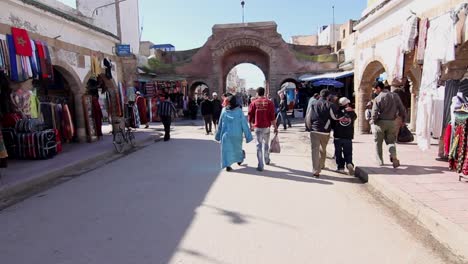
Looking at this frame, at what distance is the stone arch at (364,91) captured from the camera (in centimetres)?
1159

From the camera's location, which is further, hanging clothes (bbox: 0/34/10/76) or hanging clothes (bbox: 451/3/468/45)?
hanging clothes (bbox: 0/34/10/76)

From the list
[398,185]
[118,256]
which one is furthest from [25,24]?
[398,185]

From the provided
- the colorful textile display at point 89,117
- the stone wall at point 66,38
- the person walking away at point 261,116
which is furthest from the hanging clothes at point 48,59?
the person walking away at point 261,116

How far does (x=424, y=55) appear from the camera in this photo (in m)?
6.86

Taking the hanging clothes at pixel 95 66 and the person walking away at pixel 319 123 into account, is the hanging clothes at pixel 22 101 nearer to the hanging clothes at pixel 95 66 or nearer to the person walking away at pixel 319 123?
the hanging clothes at pixel 95 66

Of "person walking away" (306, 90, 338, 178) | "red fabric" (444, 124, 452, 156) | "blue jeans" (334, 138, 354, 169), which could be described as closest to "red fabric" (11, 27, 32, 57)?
"person walking away" (306, 90, 338, 178)

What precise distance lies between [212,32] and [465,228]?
25.9 meters

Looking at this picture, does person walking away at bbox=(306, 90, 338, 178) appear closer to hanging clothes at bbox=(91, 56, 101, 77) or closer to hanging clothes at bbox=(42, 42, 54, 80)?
hanging clothes at bbox=(42, 42, 54, 80)

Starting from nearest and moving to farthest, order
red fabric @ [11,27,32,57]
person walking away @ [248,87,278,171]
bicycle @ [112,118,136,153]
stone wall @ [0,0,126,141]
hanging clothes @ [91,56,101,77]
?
person walking away @ [248,87,278,171], red fabric @ [11,27,32,57], stone wall @ [0,0,126,141], bicycle @ [112,118,136,153], hanging clothes @ [91,56,101,77]

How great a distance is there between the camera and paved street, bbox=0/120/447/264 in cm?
326

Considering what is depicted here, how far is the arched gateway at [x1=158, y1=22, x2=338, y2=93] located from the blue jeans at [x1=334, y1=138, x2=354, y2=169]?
20.1 metres

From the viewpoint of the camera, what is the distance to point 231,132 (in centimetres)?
707

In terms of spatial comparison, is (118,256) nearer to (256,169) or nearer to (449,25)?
(256,169)

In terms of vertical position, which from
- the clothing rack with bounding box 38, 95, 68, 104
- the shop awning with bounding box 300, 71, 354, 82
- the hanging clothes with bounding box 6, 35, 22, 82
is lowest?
Answer: the clothing rack with bounding box 38, 95, 68, 104
